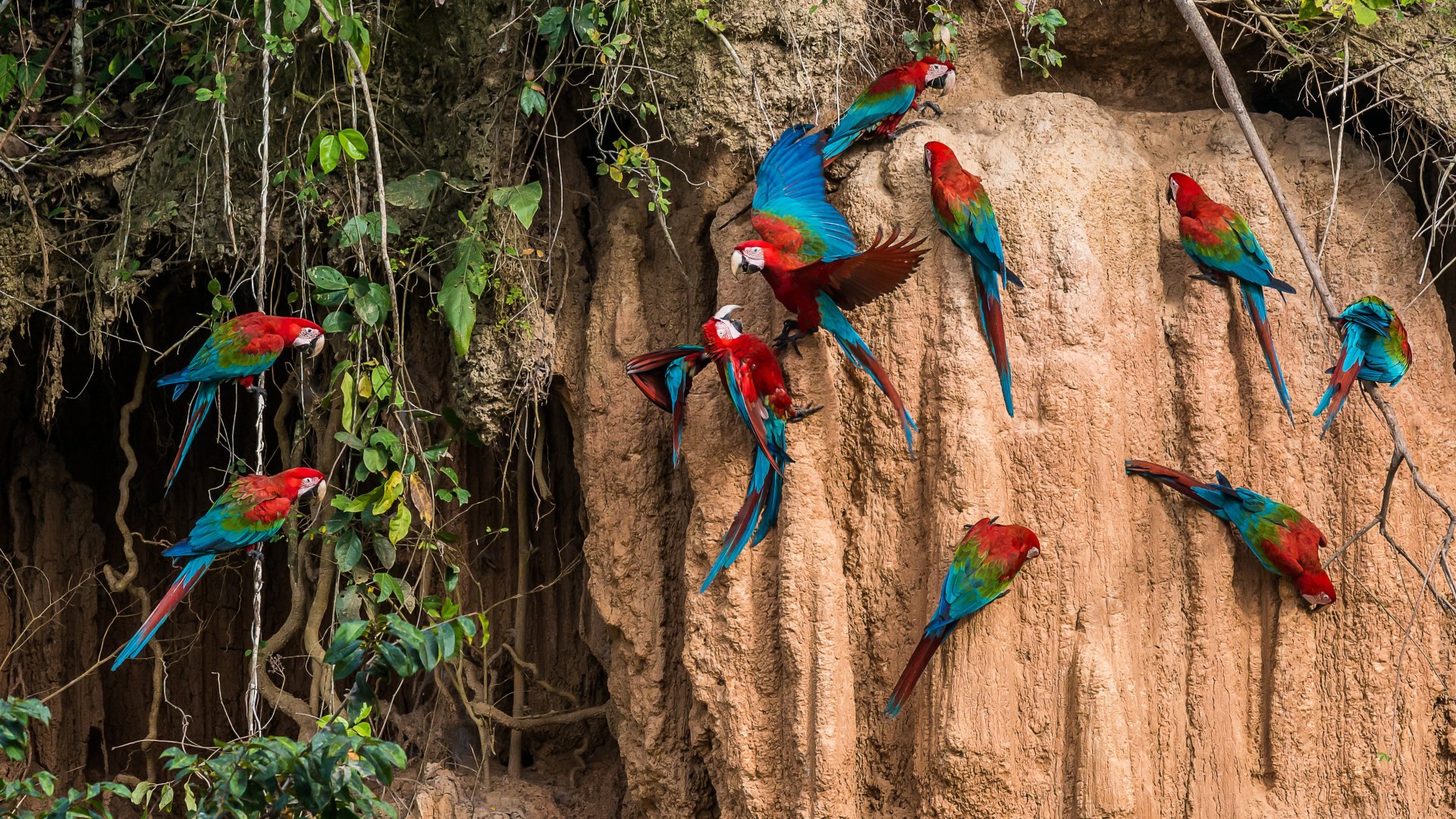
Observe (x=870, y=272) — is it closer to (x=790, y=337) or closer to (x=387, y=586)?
(x=790, y=337)

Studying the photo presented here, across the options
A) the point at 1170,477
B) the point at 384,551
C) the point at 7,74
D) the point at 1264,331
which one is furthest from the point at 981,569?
the point at 7,74

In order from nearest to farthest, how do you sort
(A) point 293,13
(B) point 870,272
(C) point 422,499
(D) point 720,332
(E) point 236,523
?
(B) point 870,272
(D) point 720,332
(A) point 293,13
(E) point 236,523
(C) point 422,499

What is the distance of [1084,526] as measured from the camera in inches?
119

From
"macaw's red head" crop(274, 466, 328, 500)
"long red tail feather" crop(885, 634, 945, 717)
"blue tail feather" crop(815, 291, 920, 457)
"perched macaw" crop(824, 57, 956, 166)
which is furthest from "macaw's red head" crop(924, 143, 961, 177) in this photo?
"macaw's red head" crop(274, 466, 328, 500)

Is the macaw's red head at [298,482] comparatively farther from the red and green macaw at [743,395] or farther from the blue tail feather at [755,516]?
the blue tail feather at [755,516]

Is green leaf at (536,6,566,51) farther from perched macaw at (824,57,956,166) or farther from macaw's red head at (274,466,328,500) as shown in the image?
macaw's red head at (274,466,328,500)

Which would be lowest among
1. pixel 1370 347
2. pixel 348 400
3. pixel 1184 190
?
pixel 348 400

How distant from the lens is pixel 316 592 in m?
3.78

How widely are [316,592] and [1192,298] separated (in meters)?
2.45

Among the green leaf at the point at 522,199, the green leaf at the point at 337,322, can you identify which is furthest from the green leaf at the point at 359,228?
the green leaf at the point at 522,199

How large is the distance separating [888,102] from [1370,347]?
1192mm

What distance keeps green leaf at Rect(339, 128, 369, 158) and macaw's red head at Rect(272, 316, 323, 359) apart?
43 centimetres

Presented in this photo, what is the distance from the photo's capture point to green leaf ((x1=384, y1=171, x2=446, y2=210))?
3455mm

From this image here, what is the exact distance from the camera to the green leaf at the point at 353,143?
3.18m
